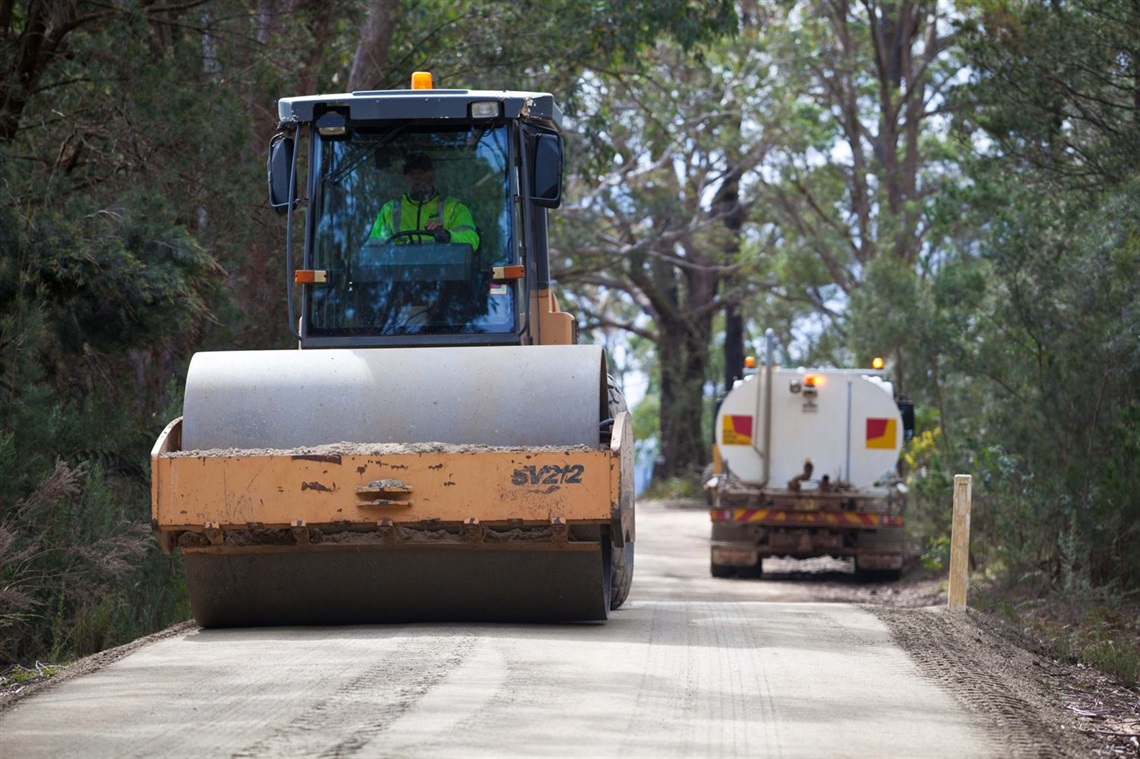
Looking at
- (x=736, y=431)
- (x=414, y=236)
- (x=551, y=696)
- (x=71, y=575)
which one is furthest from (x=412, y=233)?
(x=736, y=431)

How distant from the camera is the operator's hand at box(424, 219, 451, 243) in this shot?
937 centimetres

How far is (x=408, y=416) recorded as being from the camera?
8.17 m

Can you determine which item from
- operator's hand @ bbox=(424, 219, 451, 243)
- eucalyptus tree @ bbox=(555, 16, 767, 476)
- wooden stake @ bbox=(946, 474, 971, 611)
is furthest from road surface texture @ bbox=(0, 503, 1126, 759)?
eucalyptus tree @ bbox=(555, 16, 767, 476)

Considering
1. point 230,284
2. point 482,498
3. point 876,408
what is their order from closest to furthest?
point 482,498
point 230,284
point 876,408

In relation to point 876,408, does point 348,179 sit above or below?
above

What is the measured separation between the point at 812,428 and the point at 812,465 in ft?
1.37

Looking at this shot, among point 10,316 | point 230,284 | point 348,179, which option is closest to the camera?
point 348,179

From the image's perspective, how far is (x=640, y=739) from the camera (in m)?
5.67

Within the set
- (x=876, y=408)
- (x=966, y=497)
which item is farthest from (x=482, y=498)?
(x=876, y=408)

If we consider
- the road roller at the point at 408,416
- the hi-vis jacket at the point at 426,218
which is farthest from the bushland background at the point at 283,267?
the hi-vis jacket at the point at 426,218

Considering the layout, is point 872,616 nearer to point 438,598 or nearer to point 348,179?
point 438,598

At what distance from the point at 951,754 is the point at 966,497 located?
565 cm

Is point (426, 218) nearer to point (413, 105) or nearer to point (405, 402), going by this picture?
point (413, 105)

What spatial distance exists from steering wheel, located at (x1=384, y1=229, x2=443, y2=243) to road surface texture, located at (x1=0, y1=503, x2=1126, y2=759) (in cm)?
235
